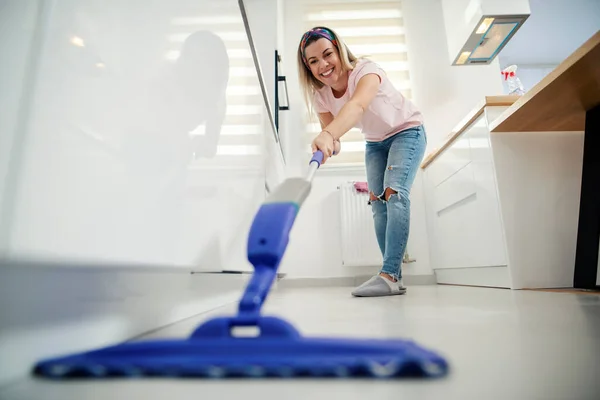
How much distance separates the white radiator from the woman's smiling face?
1.06 metres

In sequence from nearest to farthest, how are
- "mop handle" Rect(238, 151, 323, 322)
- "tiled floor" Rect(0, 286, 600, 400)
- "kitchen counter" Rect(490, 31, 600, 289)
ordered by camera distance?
1. "tiled floor" Rect(0, 286, 600, 400)
2. "mop handle" Rect(238, 151, 323, 322)
3. "kitchen counter" Rect(490, 31, 600, 289)

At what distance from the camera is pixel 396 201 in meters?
1.37

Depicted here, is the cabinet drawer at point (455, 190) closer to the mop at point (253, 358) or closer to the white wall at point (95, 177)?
the white wall at point (95, 177)

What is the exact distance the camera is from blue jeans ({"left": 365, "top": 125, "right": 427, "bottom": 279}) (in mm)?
1354

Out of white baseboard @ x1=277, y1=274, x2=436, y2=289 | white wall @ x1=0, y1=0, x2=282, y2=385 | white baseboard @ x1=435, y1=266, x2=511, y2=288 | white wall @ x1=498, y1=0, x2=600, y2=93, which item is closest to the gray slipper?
white baseboard @ x1=435, y1=266, x2=511, y2=288

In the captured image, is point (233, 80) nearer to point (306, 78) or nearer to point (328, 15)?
point (306, 78)

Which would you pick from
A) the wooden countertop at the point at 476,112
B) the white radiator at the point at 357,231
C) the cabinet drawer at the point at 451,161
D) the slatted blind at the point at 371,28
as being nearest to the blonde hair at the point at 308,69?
the wooden countertop at the point at 476,112

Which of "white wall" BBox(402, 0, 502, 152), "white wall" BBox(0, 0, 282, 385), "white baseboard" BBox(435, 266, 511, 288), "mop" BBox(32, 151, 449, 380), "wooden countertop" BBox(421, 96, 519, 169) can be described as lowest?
"white baseboard" BBox(435, 266, 511, 288)

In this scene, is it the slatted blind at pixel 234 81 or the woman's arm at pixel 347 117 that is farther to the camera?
the woman's arm at pixel 347 117

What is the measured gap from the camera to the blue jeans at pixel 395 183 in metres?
1.35

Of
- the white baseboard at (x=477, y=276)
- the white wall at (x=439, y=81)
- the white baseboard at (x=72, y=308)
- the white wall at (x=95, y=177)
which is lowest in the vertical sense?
the white baseboard at (x=477, y=276)

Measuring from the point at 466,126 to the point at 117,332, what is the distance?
1683mm

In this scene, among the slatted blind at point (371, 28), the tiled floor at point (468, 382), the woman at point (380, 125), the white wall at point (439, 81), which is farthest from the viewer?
the slatted blind at point (371, 28)

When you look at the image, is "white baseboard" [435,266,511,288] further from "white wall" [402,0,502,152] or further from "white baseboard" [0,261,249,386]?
"white baseboard" [0,261,249,386]
